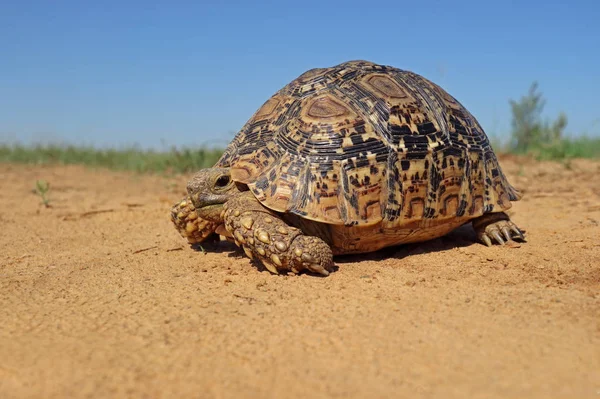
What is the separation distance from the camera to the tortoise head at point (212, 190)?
4.13 meters

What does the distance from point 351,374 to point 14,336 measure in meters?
1.73

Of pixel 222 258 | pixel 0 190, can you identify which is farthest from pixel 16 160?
pixel 222 258

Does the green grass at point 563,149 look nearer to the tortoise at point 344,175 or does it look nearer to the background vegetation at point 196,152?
the background vegetation at point 196,152

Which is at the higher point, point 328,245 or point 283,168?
point 283,168

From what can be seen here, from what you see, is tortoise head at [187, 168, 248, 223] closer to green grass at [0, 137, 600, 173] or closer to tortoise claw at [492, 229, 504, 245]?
tortoise claw at [492, 229, 504, 245]

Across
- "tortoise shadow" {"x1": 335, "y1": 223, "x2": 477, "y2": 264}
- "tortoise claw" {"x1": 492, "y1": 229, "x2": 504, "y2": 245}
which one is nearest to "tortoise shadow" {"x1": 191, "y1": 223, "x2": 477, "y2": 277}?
"tortoise shadow" {"x1": 335, "y1": 223, "x2": 477, "y2": 264}

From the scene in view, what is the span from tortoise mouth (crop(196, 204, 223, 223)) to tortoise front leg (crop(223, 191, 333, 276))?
28 cm

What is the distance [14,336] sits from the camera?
8.87 feet

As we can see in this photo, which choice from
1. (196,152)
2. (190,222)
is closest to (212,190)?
(190,222)

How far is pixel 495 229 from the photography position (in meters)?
4.71

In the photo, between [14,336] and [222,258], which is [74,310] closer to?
[14,336]

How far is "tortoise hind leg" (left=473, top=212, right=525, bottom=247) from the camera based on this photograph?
468 centimetres

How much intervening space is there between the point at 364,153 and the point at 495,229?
160cm

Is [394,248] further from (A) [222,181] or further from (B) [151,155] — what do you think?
(B) [151,155]
